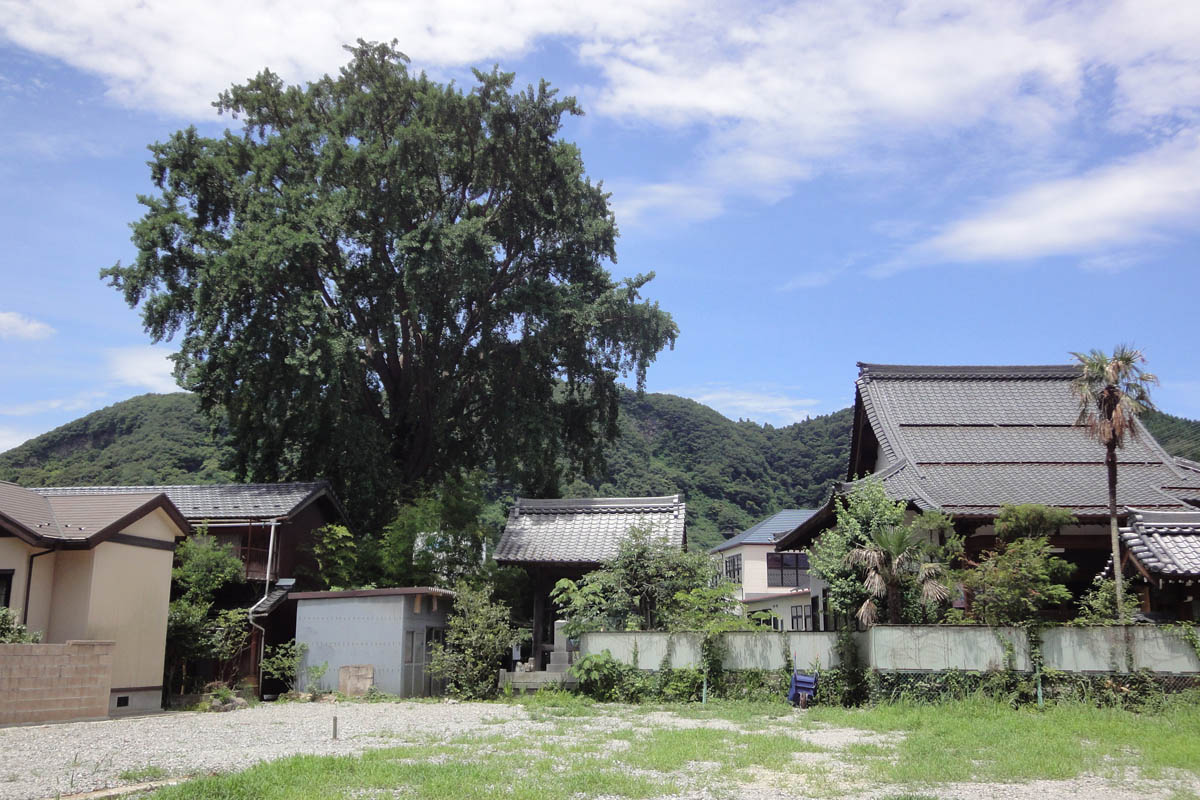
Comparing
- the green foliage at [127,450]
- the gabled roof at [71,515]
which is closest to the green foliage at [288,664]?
the gabled roof at [71,515]

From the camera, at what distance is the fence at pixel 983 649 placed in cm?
1380

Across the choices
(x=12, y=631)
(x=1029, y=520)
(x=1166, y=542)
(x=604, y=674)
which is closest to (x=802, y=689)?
(x=604, y=674)

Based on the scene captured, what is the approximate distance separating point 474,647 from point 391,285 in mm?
11775

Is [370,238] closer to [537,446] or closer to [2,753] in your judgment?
[537,446]

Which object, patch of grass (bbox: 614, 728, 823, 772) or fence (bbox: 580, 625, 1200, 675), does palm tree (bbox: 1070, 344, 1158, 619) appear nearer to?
fence (bbox: 580, 625, 1200, 675)

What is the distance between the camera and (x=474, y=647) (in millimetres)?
19812

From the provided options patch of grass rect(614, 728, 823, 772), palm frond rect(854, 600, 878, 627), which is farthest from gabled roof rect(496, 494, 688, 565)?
patch of grass rect(614, 728, 823, 772)

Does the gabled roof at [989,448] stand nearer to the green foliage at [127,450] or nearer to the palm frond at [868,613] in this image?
the palm frond at [868,613]

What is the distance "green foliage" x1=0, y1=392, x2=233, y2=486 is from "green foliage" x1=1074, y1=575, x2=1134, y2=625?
3237cm

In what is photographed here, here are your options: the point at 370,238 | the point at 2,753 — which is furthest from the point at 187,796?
the point at 370,238

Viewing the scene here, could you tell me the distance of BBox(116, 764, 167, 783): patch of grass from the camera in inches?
357

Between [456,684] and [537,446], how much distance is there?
377 inches

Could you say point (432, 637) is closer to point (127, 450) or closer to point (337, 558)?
point (337, 558)

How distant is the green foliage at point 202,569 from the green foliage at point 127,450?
16.6m
